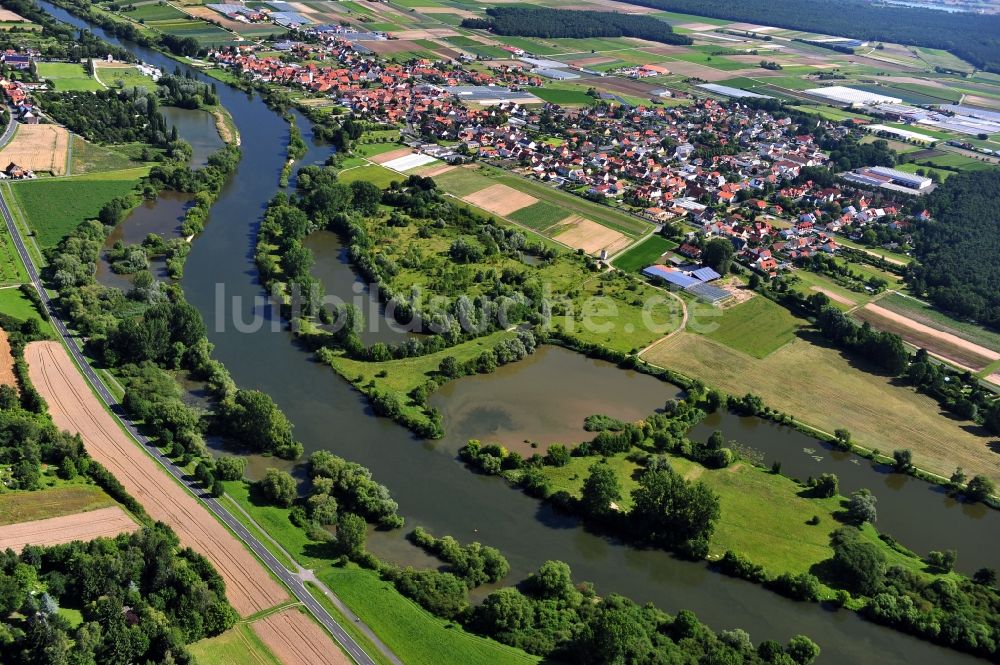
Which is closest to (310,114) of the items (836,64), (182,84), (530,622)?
(182,84)

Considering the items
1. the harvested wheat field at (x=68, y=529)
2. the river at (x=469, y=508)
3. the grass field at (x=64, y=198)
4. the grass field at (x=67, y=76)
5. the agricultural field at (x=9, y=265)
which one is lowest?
the harvested wheat field at (x=68, y=529)

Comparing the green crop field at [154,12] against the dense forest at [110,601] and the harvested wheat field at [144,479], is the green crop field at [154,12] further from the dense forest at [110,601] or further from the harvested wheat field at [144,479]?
the dense forest at [110,601]

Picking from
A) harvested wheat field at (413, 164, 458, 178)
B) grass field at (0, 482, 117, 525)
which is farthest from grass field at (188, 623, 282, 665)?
harvested wheat field at (413, 164, 458, 178)

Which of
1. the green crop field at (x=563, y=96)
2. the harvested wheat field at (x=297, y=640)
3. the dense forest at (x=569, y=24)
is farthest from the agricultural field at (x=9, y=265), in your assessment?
the dense forest at (x=569, y=24)

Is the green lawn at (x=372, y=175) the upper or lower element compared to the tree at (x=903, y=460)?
upper

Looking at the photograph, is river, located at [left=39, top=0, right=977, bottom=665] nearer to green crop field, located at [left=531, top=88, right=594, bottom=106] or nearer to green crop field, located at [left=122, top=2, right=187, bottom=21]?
green crop field, located at [left=531, top=88, right=594, bottom=106]

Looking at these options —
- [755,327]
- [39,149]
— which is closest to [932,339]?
[755,327]

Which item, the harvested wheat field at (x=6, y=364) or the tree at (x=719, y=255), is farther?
the tree at (x=719, y=255)

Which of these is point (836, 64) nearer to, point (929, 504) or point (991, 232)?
point (991, 232)
